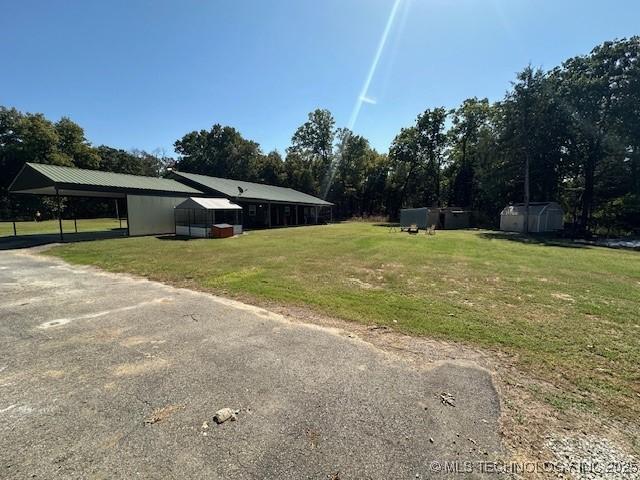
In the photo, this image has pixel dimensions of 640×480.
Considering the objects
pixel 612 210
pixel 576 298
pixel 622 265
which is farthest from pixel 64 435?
pixel 612 210

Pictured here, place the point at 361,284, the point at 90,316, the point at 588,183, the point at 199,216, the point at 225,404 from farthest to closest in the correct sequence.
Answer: the point at 588,183 < the point at 199,216 < the point at 361,284 < the point at 90,316 < the point at 225,404

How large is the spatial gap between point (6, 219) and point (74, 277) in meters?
41.4

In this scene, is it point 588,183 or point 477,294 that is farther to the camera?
point 588,183

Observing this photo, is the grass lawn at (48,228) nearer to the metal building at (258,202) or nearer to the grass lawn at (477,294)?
the metal building at (258,202)

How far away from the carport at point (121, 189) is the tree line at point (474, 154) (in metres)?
26.5

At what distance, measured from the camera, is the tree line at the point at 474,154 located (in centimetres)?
2420

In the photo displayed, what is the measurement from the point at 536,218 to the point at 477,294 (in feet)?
85.4

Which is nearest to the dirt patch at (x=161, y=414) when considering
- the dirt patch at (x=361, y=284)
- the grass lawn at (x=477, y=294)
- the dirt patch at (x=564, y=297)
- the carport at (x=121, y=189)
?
the grass lawn at (x=477, y=294)

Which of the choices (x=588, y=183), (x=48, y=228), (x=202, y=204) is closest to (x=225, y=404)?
(x=202, y=204)

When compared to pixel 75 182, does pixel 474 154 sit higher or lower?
higher

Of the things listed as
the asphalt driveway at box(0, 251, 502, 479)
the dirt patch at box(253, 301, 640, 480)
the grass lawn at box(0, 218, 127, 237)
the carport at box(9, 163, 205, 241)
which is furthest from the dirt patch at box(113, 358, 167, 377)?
the grass lawn at box(0, 218, 127, 237)

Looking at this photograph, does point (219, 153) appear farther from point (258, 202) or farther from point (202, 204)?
point (202, 204)

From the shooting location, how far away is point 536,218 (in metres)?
27.0

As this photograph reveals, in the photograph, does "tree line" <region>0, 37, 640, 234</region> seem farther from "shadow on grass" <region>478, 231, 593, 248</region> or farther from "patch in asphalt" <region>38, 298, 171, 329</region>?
"patch in asphalt" <region>38, 298, 171, 329</region>
